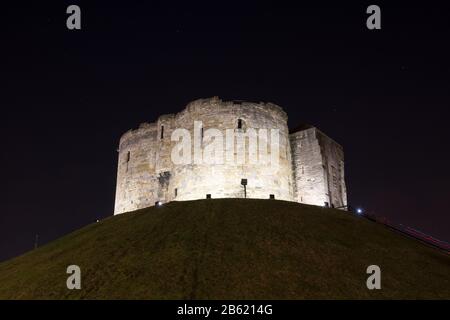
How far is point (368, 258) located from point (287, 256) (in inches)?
165

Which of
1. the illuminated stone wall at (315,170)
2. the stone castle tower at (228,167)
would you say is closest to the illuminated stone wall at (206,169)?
the stone castle tower at (228,167)

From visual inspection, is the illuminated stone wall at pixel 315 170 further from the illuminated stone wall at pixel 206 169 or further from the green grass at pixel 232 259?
the green grass at pixel 232 259

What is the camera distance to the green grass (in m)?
17.2

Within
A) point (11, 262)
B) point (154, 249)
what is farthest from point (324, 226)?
point (11, 262)

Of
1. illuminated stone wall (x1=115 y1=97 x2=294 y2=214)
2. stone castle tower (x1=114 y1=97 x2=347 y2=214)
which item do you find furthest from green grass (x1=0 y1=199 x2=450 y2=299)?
stone castle tower (x1=114 y1=97 x2=347 y2=214)

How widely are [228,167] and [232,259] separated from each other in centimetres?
1550

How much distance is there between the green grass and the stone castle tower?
608cm

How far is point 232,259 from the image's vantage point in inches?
768

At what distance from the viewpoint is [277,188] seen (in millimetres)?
35188

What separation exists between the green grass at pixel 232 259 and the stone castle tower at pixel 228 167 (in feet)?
20.0

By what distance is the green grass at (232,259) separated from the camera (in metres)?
17.2

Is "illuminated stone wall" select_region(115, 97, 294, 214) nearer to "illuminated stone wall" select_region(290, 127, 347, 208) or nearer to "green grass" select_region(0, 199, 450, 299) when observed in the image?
"illuminated stone wall" select_region(290, 127, 347, 208)
